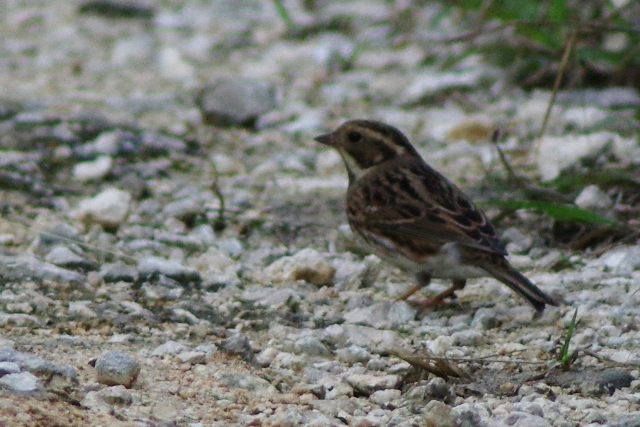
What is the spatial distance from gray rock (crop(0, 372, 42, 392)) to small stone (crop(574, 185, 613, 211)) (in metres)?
3.19

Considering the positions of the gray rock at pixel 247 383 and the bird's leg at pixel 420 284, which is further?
the bird's leg at pixel 420 284

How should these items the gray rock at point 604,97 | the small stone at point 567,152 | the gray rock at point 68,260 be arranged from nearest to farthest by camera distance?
the gray rock at point 68,260 → the small stone at point 567,152 → the gray rock at point 604,97

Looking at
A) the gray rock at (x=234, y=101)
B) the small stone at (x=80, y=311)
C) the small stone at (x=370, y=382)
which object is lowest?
the gray rock at (x=234, y=101)

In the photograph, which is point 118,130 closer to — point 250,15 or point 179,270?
point 179,270

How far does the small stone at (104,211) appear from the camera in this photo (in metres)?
5.58

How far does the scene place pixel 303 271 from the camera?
503cm

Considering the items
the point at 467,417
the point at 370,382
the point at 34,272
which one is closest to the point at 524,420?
the point at 467,417

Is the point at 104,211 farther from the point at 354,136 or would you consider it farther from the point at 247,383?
the point at 247,383

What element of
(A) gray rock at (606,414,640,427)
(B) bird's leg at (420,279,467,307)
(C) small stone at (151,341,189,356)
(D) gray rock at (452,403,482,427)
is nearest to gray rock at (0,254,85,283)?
(C) small stone at (151,341,189,356)

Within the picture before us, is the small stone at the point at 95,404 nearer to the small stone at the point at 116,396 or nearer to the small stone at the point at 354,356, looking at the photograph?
the small stone at the point at 116,396

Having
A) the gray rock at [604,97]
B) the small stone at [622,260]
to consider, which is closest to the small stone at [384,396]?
the small stone at [622,260]

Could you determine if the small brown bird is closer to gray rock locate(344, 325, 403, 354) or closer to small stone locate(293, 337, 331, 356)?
gray rock locate(344, 325, 403, 354)

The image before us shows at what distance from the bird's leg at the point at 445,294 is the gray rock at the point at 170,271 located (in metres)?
1.07

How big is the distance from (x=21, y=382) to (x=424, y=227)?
2.18 metres
